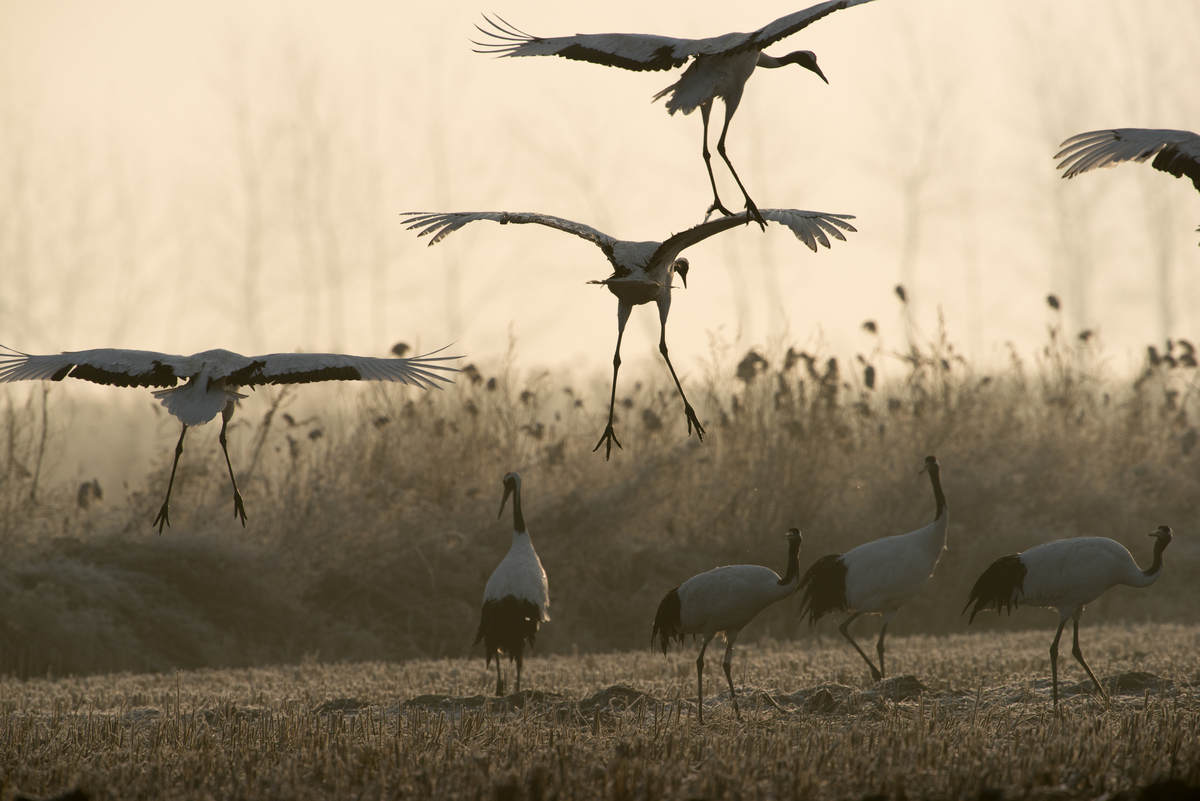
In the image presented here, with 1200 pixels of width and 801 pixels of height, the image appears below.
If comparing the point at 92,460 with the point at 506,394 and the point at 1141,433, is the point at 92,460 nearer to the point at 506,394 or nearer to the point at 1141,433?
the point at 506,394

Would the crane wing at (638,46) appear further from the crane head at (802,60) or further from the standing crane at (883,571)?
the standing crane at (883,571)

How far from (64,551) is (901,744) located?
908cm

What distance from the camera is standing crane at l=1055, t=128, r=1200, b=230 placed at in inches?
286

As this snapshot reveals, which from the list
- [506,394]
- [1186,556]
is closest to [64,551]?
[506,394]

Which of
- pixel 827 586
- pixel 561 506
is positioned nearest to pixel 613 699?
pixel 827 586

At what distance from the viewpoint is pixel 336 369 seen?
280 inches

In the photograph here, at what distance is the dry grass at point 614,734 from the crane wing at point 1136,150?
287 cm

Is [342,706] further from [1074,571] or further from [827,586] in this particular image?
[1074,571]

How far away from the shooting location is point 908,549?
8969 millimetres

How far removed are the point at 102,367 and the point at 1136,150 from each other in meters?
5.74

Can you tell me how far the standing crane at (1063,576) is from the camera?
811cm

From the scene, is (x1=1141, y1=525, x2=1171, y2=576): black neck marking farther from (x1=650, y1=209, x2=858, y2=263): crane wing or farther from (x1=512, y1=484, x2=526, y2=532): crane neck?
(x1=512, y1=484, x2=526, y2=532): crane neck

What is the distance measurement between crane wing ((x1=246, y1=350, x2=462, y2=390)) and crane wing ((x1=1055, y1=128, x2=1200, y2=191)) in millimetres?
3727

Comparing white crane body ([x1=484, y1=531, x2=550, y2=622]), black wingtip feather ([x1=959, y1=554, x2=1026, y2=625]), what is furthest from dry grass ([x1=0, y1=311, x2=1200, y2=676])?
black wingtip feather ([x1=959, y1=554, x2=1026, y2=625])
